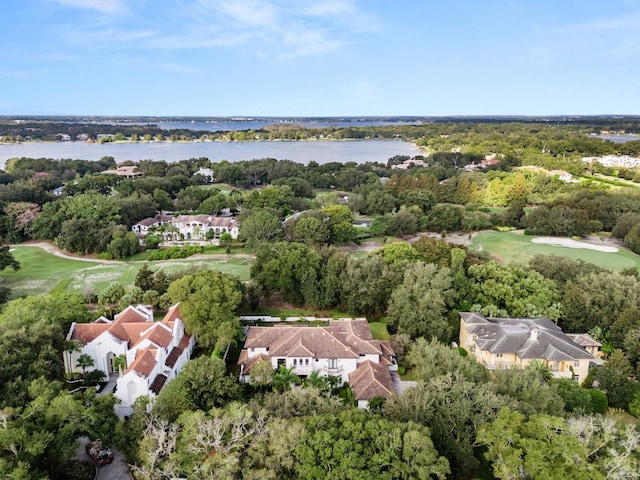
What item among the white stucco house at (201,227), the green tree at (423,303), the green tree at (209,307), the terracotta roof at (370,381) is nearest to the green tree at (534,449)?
the terracotta roof at (370,381)

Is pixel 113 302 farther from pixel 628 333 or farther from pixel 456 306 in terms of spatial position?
pixel 628 333

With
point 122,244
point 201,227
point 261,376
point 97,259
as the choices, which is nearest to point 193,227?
point 201,227

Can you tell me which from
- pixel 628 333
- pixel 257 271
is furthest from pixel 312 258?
pixel 628 333

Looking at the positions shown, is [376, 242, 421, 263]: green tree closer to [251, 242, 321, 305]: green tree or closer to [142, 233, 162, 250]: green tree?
[251, 242, 321, 305]: green tree

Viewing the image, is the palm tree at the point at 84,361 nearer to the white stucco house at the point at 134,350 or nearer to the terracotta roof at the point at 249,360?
the white stucco house at the point at 134,350

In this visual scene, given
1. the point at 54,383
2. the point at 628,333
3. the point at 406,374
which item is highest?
the point at 54,383

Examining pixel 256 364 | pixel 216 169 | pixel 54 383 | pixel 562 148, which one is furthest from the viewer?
pixel 562 148

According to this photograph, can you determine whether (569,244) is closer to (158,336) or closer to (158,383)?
(158,336)
